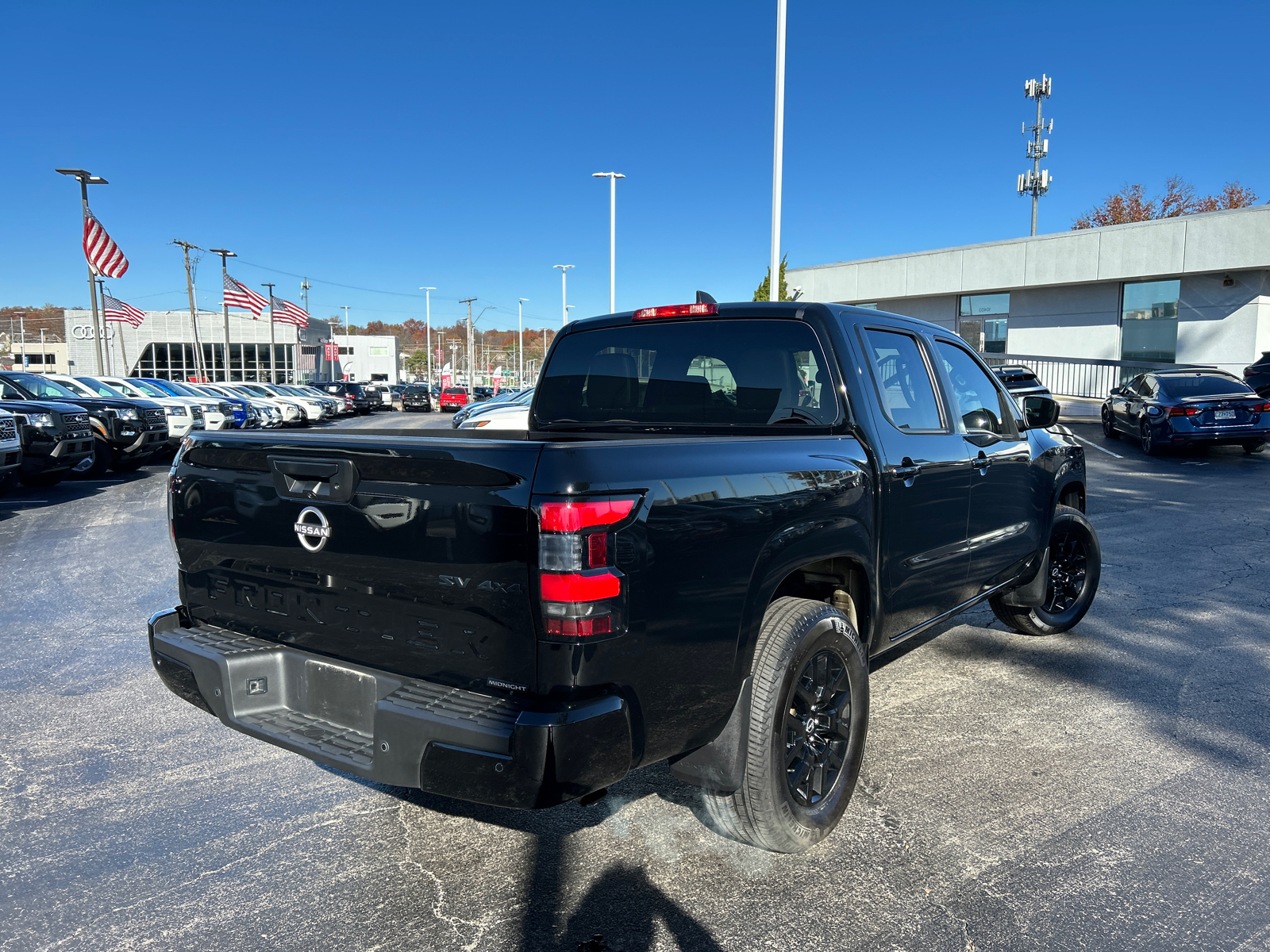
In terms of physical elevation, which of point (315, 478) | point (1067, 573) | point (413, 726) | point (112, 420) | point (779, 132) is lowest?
point (1067, 573)

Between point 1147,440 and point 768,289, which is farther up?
point 768,289

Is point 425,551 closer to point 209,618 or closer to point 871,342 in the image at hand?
point 209,618

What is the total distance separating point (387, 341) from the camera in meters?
96.4

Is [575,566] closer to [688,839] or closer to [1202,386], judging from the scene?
[688,839]

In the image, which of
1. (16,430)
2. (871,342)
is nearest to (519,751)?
(871,342)

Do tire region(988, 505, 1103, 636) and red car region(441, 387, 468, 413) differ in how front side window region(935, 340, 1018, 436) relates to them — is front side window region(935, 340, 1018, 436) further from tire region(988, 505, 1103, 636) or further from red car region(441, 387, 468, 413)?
red car region(441, 387, 468, 413)

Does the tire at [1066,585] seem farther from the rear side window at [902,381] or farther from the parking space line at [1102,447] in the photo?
the parking space line at [1102,447]

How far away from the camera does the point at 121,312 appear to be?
3525cm

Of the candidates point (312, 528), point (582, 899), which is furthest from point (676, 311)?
point (582, 899)

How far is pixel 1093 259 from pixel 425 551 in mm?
31071

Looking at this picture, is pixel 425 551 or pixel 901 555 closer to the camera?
pixel 425 551

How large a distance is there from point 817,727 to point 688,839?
623 mm

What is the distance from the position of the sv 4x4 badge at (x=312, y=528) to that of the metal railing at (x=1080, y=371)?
91.7 feet

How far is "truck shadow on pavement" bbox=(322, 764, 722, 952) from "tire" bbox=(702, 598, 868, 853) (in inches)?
14.8
